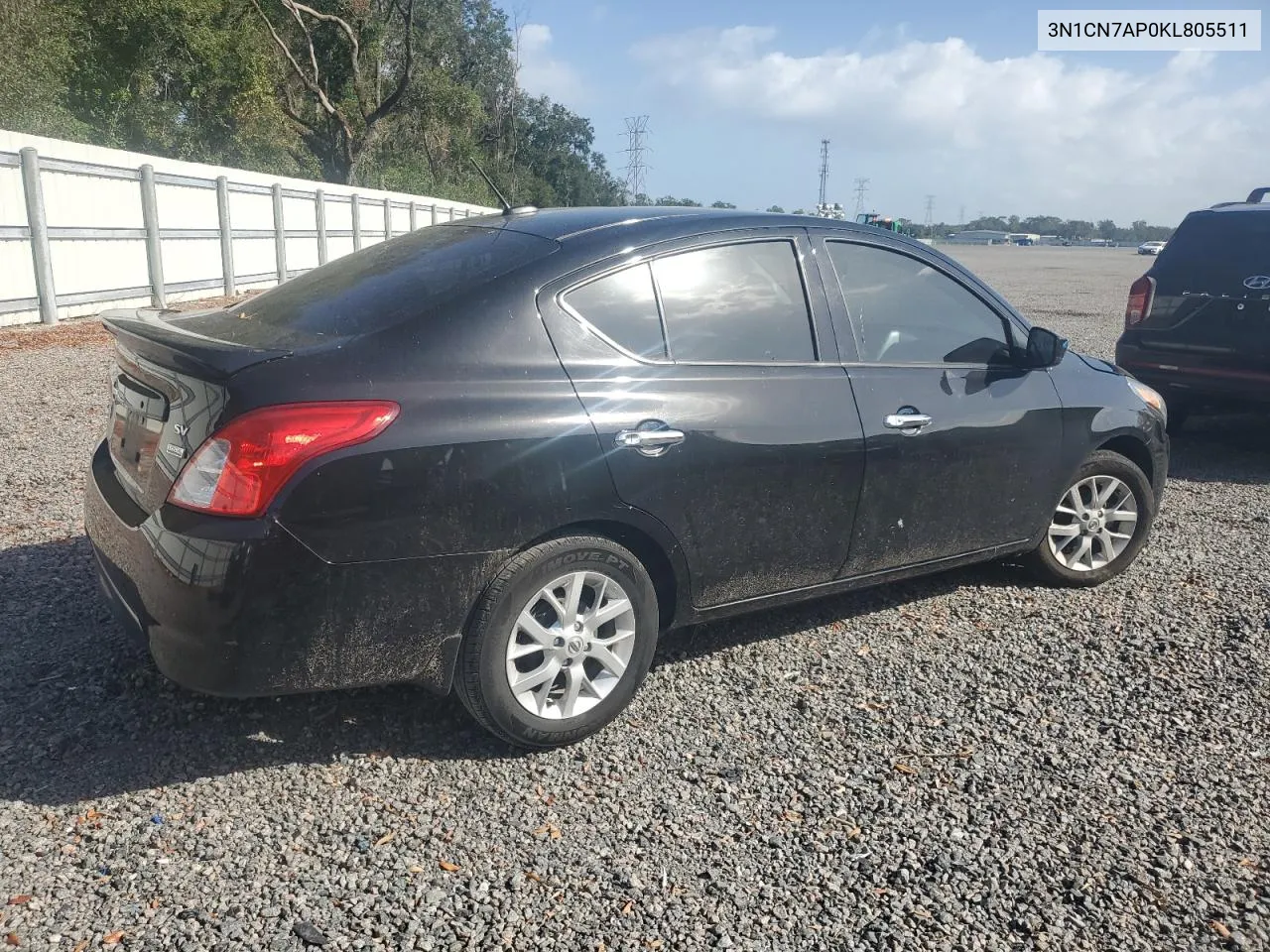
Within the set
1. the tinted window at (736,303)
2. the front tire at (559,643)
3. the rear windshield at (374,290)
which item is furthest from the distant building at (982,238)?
the front tire at (559,643)

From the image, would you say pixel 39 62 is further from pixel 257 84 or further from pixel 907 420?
pixel 907 420

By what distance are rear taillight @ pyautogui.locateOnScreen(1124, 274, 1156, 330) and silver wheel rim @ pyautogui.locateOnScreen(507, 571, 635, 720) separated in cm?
635

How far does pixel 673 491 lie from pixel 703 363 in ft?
1.60

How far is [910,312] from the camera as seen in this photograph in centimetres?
425

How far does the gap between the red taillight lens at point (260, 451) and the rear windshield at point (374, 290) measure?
37 cm

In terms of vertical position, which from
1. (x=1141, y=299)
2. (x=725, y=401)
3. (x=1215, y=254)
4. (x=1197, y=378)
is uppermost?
(x=1215, y=254)

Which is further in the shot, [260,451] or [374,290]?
[374,290]

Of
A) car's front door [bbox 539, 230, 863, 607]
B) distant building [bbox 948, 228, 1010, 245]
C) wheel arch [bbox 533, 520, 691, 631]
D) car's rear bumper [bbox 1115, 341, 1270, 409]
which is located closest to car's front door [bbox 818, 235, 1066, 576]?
car's front door [bbox 539, 230, 863, 607]

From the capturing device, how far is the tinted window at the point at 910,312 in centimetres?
406

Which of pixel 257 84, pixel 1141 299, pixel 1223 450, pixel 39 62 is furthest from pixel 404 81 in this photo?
pixel 1223 450

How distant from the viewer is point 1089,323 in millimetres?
18375

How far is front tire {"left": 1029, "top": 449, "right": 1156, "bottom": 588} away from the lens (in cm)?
481

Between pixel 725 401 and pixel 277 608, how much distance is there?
1.60m

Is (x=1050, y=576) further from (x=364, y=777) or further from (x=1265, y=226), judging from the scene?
(x=1265, y=226)
